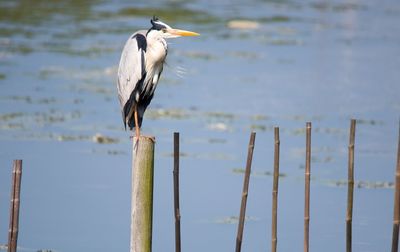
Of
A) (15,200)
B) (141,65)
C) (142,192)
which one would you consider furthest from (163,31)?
(15,200)

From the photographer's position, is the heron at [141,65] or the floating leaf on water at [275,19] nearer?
the heron at [141,65]

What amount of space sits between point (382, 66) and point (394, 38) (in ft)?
14.4

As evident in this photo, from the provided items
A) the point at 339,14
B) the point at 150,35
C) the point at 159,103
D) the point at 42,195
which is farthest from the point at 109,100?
the point at 339,14

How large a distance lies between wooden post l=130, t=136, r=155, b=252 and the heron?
2.45ft

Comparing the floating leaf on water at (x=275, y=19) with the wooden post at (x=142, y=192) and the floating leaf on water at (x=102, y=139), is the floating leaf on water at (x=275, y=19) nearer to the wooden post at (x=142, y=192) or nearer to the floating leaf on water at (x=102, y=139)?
the floating leaf on water at (x=102, y=139)

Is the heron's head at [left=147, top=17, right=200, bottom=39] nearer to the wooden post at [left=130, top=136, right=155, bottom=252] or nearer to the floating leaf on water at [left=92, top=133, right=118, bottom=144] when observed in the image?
the wooden post at [left=130, top=136, right=155, bottom=252]

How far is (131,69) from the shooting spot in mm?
6305

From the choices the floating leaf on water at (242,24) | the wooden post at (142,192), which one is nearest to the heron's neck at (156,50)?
the wooden post at (142,192)

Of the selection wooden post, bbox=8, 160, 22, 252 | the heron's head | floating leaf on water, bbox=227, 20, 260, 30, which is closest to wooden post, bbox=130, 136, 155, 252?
wooden post, bbox=8, 160, 22, 252

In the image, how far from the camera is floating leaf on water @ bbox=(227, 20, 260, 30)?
22.0m

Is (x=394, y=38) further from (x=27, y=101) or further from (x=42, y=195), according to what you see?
(x=42, y=195)

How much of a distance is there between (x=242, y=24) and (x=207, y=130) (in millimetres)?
11554

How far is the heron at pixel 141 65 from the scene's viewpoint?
6.08 metres

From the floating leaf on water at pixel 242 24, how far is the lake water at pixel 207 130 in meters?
0.38
